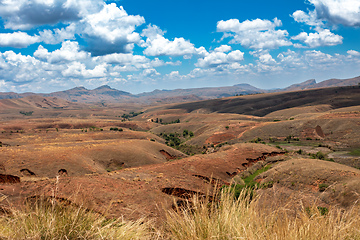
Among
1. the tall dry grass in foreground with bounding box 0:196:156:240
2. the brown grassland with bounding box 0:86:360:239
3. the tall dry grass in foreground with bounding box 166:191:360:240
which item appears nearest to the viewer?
the tall dry grass in foreground with bounding box 166:191:360:240

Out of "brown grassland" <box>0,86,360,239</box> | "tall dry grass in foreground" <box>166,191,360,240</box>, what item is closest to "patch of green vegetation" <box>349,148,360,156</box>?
"brown grassland" <box>0,86,360,239</box>

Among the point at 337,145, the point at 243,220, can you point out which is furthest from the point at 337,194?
the point at 337,145

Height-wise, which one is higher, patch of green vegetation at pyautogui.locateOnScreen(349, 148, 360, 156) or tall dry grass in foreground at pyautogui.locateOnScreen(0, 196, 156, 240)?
tall dry grass in foreground at pyautogui.locateOnScreen(0, 196, 156, 240)

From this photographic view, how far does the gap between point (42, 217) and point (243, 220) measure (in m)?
3.39

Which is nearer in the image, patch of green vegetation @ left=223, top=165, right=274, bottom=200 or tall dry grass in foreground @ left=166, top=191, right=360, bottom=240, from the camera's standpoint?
tall dry grass in foreground @ left=166, top=191, right=360, bottom=240

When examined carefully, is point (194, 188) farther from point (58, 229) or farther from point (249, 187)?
point (58, 229)

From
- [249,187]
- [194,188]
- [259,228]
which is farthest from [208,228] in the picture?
[194,188]

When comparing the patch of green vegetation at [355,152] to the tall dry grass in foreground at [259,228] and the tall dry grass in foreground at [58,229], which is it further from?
the tall dry grass in foreground at [58,229]

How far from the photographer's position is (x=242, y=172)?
137 feet

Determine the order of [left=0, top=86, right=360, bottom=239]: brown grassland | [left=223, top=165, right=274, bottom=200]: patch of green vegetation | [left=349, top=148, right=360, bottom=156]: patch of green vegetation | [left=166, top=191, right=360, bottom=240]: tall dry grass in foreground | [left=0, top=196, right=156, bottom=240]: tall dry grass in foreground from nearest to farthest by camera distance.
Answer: [left=166, top=191, right=360, bottom=240]: tall dry grass in foreground < [left=0, top=196, right=156, bottom=240]: tall dry grass in foreground < [left=0, top=86, right=360, bottom=239]: brown grassland < [left=223, top=165, right=274, bottom=200]: patch of green vegetation < [left=349, top=148, right=360, bottom=156]: patch of green vegetation

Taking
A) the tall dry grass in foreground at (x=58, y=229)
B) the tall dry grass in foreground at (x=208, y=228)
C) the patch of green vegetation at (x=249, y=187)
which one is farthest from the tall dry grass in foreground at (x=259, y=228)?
the tall dry grass in foreground at (x=58, y=229)

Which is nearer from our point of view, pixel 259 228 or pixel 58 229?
pixel 259 228

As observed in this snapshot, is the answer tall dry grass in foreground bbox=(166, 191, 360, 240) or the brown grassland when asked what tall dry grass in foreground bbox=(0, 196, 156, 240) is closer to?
the brown grassland

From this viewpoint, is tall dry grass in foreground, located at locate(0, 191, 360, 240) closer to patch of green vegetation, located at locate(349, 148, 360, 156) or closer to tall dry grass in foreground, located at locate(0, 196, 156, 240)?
tall dry grass in foreground, located at locate(0, 196, 156, 240)
